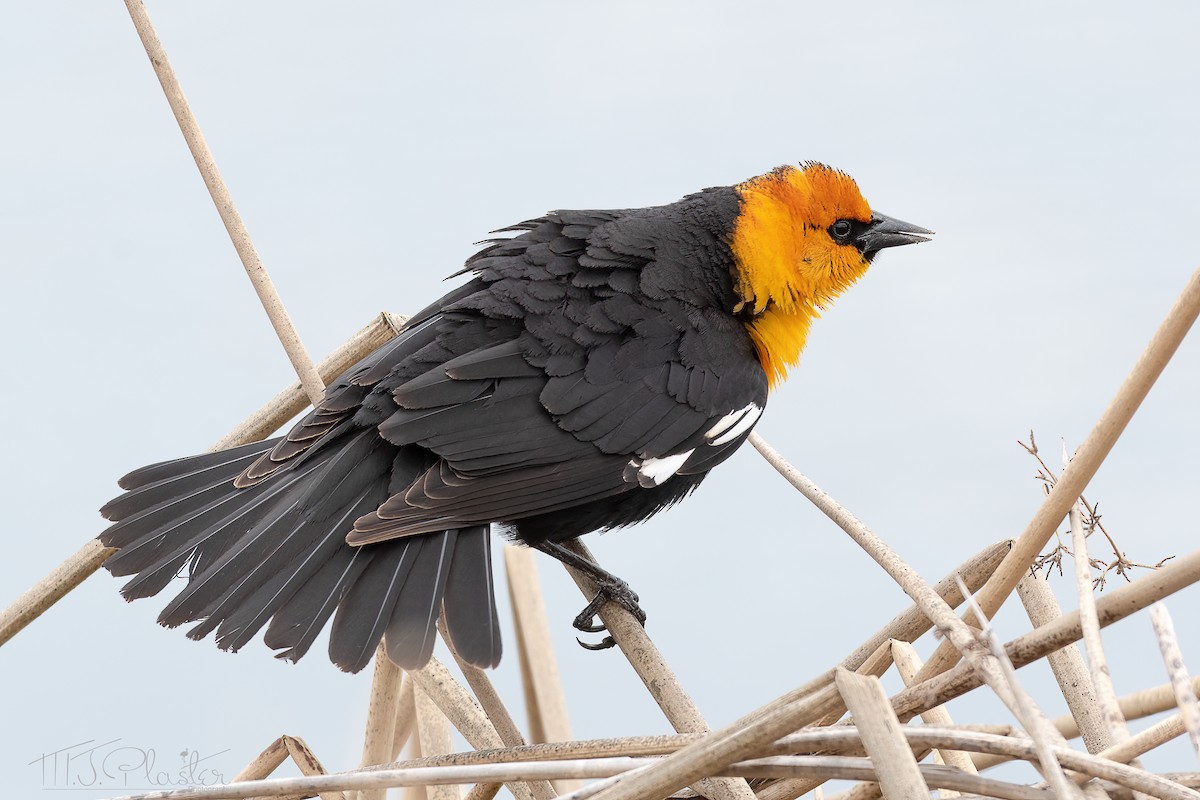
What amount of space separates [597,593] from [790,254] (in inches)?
41.2

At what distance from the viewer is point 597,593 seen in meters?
2.77

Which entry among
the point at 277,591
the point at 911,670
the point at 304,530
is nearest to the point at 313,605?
the point at 277,591

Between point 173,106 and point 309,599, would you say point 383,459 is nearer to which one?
point 309,599

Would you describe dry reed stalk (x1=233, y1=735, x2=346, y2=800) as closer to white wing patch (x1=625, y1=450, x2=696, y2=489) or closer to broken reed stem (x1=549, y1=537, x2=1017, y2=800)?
white wing patch (x1=625, y1=450, x2=696, y2=489)

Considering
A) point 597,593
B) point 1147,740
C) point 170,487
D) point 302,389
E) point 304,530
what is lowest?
point 1147,740

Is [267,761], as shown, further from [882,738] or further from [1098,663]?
[1098,663]

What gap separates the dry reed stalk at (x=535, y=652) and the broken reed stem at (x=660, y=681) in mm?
455

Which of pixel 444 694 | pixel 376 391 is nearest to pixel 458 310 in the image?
pixel 376 391

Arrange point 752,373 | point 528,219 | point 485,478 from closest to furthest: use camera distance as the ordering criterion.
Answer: point 485,478, point 752,373, point 528,219

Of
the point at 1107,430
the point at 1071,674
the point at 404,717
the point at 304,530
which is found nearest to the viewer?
the point at 1107,430

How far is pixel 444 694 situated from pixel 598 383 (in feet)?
2.44

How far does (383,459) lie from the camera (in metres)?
2.58

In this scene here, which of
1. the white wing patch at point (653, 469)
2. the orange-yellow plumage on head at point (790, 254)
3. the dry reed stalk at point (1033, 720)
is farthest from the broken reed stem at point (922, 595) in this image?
the orange-yellow plumage on head at point (790, 254)

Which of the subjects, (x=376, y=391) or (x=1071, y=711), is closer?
(x=1071, y=711)
